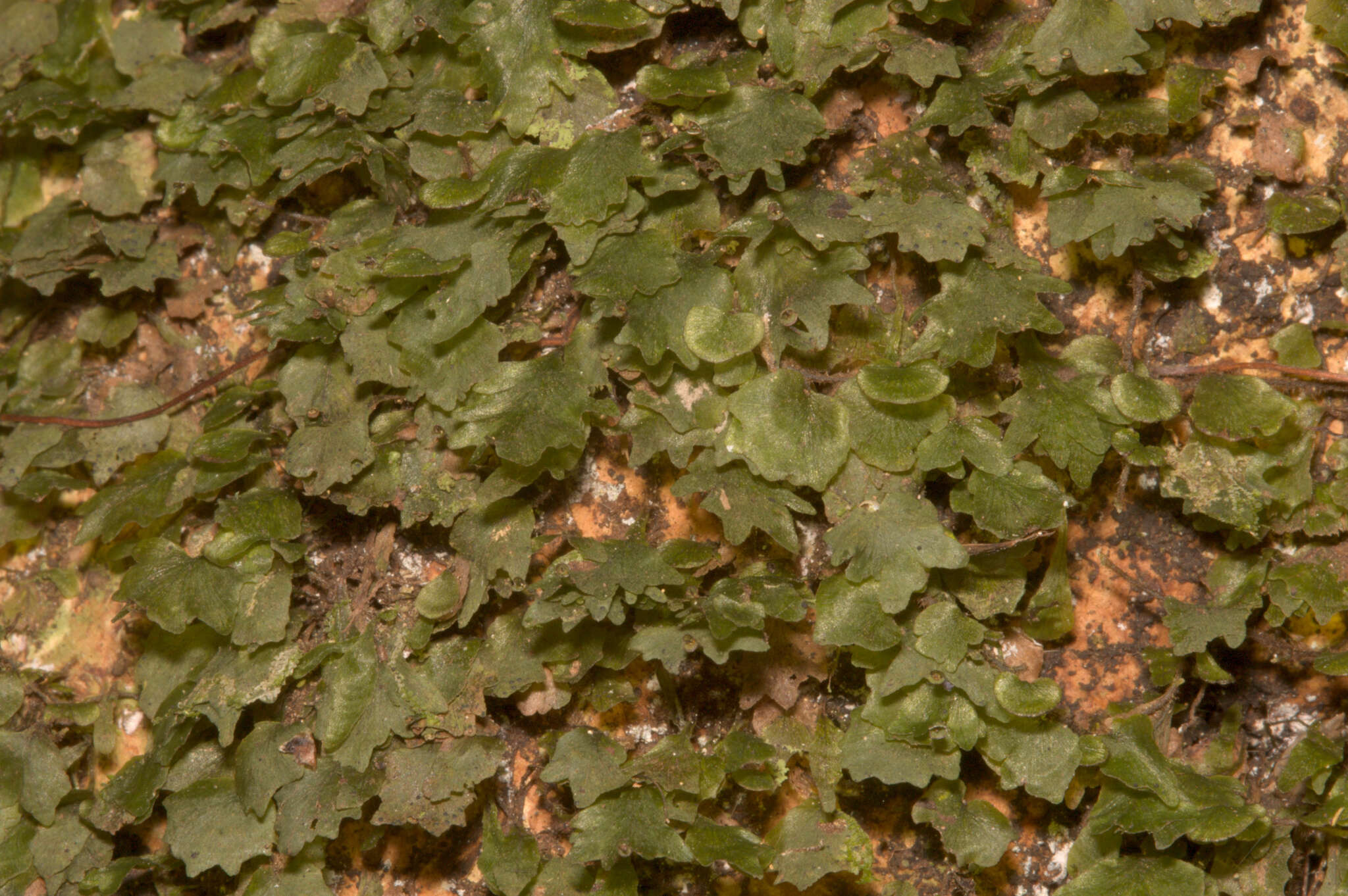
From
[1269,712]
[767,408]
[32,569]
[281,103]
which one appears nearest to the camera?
[767,408]

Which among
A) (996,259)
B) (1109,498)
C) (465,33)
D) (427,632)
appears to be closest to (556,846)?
(427,632)

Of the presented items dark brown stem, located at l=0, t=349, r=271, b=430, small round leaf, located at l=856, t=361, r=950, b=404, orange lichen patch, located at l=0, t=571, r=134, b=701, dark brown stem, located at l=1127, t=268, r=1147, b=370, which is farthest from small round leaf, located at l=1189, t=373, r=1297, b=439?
orange lichen patch, located at l=0, t=571, r=134, b=701

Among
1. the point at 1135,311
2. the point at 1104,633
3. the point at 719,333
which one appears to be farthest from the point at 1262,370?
the point at 719,333

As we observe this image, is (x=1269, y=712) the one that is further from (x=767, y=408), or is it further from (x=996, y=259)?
(x=767, y=408)

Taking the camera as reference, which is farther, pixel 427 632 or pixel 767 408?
pixel 427 632

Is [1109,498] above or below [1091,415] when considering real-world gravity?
below

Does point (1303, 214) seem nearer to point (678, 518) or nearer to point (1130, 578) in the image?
point (1130, 578)
